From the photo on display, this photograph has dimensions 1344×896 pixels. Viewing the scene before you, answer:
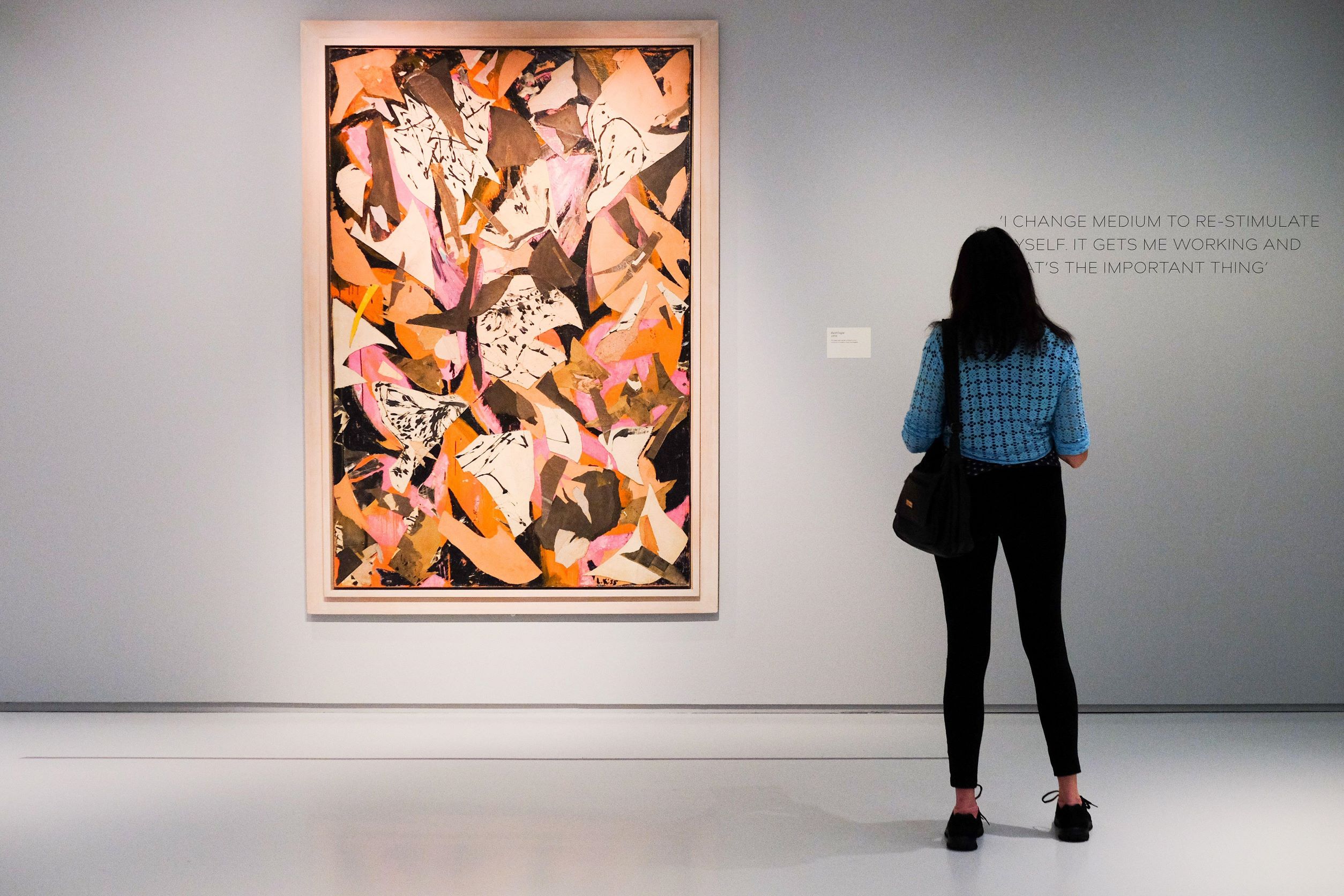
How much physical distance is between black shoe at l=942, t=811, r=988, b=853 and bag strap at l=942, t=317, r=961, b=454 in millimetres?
898

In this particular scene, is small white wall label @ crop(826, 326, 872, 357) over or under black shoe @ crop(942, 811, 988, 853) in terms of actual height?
over

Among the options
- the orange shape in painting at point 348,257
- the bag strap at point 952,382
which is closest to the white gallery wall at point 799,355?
the orange shape in painting at point 348,257

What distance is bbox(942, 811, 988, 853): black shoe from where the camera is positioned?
2258mm

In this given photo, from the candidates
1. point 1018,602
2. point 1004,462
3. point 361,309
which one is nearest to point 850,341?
point 1004,462

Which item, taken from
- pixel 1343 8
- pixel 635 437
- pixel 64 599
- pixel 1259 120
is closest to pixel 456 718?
pixel 635 437

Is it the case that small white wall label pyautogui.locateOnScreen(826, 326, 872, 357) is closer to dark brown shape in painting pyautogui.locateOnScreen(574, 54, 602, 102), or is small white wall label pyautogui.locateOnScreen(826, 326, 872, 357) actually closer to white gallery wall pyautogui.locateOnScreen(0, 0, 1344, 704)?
white gallery wall pyautogui.locateOnScreen(0, 0, 1344, 704)

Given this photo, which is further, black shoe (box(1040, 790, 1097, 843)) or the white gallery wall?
the white gallery wall

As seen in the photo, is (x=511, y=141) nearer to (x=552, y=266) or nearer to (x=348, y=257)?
(x=552, y=266)

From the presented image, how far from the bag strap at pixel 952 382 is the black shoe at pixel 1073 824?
95cm

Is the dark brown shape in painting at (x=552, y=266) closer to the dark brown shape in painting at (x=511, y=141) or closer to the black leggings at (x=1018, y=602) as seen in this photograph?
the dark brown shape in painting at (x=511, y=141)

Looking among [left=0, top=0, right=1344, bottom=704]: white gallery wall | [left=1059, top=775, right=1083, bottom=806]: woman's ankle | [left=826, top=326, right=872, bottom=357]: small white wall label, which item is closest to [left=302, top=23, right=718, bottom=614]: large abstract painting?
[left=0, top=0, right=1344, bottom=704]: white gallery wall

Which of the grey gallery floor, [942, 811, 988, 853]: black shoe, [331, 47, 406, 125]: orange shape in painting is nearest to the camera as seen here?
the grey gallery floor

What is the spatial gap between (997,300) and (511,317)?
5.65 feet

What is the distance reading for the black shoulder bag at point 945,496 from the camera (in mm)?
2123
